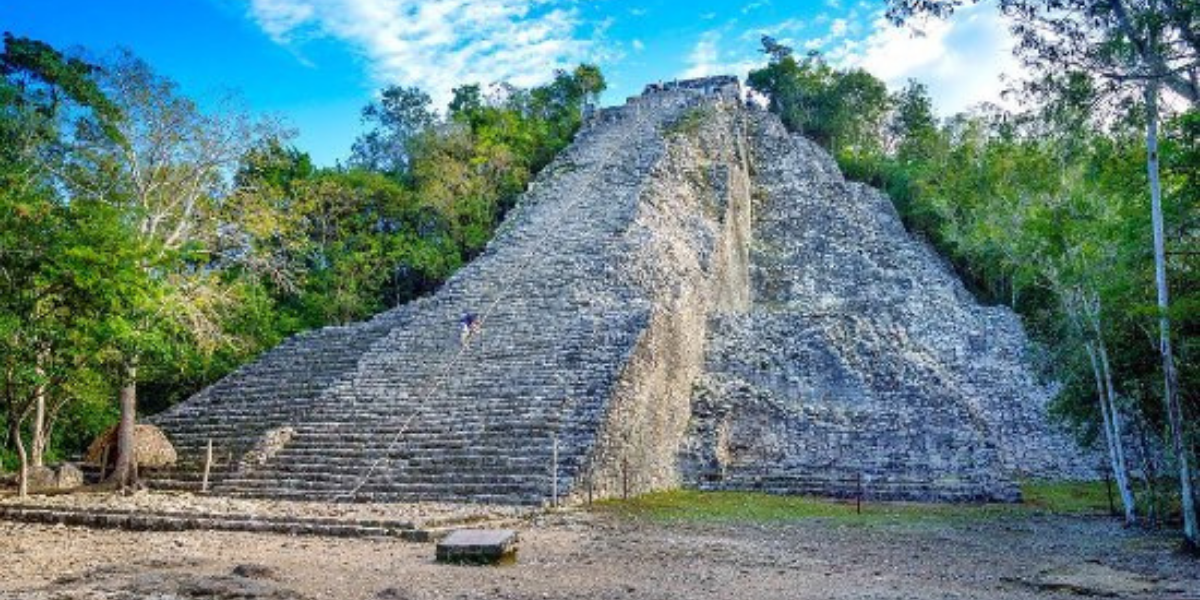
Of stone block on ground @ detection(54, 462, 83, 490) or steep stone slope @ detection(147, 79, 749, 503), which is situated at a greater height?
steep stone slope @ detection(147, 79, 749, 503)

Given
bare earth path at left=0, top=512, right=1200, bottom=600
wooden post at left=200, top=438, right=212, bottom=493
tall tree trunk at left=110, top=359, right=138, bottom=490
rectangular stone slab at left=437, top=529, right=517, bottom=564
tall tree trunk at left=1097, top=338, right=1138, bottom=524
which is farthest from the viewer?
tall tree trunk at left=110, top=359, right=138, bottom=490

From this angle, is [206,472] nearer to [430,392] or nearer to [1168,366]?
[430,392]

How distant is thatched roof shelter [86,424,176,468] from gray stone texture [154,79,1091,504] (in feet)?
A: 1.18

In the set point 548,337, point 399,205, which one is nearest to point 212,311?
point 548,337

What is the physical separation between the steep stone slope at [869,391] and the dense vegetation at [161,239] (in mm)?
8626

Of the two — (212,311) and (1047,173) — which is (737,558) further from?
(1047,173)

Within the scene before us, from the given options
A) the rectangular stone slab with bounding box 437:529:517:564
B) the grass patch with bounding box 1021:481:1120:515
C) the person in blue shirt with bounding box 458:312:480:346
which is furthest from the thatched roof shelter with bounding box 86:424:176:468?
the grass patch with bounding box 1021:481:1120:515

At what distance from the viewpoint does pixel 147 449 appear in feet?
46.8

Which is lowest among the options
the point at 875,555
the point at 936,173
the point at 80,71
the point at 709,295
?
the point at 875,555

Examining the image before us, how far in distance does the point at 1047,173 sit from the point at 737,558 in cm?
1572

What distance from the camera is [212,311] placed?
14484 millimetres

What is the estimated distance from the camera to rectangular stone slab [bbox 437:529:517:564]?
752 cm

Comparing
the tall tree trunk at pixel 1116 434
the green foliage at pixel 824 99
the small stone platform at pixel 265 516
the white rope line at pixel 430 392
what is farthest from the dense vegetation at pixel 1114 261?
the green foliage at pixel 824 99

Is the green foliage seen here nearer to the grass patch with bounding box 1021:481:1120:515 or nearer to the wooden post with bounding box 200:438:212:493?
the grass patch with bounding box 1021:481:1120:515
